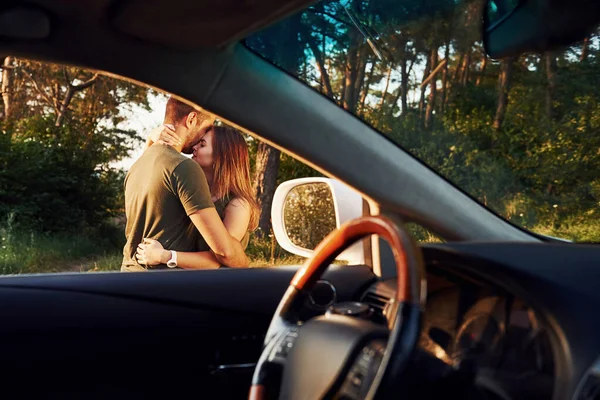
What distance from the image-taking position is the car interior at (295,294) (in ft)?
5.81

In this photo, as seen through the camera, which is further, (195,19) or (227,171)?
(227,171)

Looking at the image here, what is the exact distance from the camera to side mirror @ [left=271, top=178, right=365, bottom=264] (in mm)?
2943

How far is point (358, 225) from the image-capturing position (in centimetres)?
184

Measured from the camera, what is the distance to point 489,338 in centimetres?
190

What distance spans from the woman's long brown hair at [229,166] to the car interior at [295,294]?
0.98 metres

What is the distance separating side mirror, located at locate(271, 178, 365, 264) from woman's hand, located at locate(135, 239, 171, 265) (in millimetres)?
465

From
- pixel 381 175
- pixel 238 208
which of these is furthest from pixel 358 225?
pixel 238 208

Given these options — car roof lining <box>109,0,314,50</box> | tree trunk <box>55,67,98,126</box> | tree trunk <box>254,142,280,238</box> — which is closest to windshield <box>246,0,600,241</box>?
car roof lining <box>109,0,314,50</box>

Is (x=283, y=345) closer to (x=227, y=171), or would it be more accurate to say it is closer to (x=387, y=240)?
(x=387, y=240)

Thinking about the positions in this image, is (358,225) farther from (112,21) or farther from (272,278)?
(272,278)

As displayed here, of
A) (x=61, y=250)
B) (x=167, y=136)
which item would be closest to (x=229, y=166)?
(x=167, y=136)

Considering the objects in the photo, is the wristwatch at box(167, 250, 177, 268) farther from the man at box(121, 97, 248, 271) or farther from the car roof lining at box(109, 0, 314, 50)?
the car roof lining at box(109, 0, 314, 50)

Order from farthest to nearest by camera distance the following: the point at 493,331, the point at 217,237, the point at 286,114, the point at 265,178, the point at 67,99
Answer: the point at 67,99, the point at 265,178, the point at 217,237, the point at 286,114, the point at 493,331

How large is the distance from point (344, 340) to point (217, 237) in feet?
5.73
